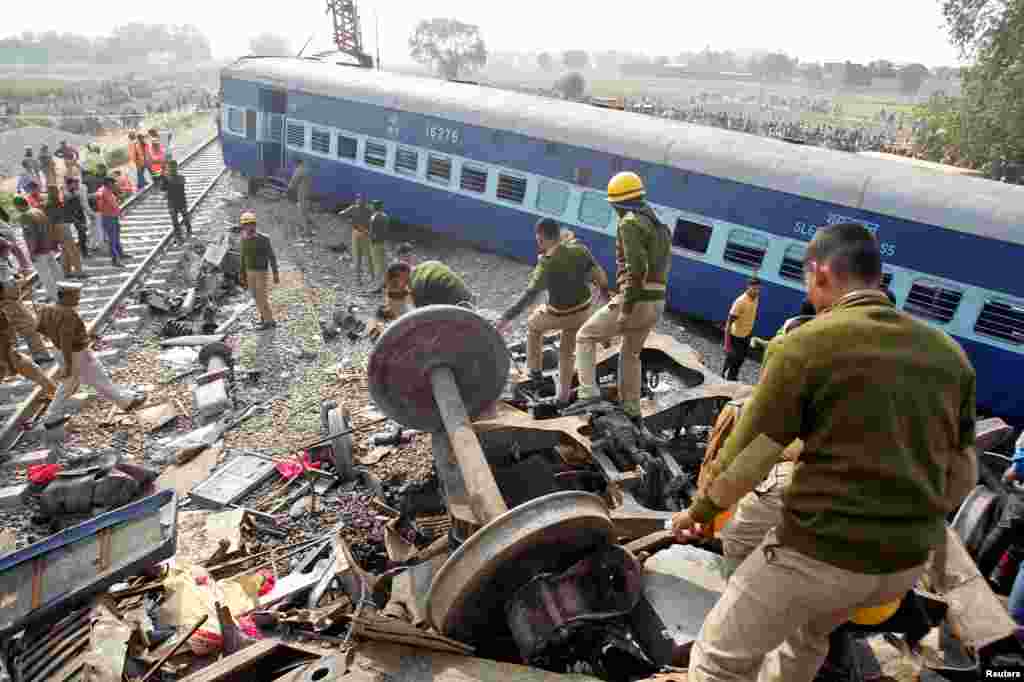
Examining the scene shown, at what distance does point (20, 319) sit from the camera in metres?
8.04

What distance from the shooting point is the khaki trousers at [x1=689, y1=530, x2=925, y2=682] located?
2230 millimetres

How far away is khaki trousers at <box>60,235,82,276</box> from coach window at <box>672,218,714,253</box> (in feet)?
34.0

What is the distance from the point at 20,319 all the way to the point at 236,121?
1029cm

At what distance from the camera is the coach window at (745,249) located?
9443mm

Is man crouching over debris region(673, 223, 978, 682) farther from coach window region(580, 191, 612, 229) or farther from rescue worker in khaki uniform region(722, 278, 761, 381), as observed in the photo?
coach window region(580, 191, 612, 229)

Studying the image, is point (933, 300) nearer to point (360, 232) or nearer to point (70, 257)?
point (360, 232)

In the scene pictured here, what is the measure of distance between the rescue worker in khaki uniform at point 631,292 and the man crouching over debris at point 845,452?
280cm

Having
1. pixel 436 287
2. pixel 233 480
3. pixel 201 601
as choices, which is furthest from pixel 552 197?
pixel 201 601

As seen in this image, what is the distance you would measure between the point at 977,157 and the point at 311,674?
76.8 feet

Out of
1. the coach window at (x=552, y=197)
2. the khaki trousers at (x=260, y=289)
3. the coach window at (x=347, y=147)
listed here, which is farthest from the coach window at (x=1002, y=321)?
the coach window at (x=347, y=147)

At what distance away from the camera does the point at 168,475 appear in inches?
257

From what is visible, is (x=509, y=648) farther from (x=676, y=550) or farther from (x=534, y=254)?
(x=534, y=254)

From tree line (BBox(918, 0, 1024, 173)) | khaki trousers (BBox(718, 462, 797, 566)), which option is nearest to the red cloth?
khaki trousers (BBox(718, 462, 797, 566))

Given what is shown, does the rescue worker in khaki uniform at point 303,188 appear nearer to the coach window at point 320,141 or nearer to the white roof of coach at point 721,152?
the coach window at point 320,141
